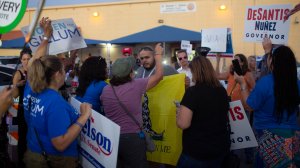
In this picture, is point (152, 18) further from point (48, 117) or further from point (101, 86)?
point (48, 117)

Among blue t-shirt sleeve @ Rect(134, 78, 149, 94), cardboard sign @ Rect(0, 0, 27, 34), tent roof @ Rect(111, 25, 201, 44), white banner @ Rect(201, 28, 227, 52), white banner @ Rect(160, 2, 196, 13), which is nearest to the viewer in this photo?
cardboard sign @ Rect(0, 0, 27, 34)

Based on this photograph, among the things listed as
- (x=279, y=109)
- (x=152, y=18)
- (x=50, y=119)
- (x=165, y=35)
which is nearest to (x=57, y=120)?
(x=50, y=119)

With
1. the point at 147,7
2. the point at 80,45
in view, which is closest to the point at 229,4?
the point at 147,7

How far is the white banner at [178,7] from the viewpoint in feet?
62.2

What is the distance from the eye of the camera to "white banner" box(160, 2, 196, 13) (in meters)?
19.0

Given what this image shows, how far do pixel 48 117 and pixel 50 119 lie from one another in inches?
1.2

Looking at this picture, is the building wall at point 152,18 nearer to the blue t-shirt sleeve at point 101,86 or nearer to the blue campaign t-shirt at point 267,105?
the blue campaign t-shirt at point 267,105

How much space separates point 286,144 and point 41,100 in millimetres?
2230

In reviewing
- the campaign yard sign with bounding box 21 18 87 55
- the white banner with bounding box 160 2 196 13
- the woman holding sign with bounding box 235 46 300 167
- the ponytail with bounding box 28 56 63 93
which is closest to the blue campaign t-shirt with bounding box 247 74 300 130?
the woman holding sign with bounding box 235 46 300 167

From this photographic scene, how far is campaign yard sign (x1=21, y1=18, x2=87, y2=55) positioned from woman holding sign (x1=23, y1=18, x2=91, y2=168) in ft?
5.70

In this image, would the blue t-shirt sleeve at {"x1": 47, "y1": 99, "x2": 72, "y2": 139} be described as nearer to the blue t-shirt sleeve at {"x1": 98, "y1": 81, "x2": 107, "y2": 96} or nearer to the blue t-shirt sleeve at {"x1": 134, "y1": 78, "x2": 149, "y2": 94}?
the blue t-shirt sleeve at {"x1": 134, "y1": 78, "x2": 149, "y2": 94}

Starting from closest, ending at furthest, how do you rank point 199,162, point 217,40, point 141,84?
point 199,162 → point 141,84 → point 217,40

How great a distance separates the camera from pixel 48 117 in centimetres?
260

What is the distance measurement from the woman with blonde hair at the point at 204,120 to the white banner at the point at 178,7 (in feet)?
53.0
